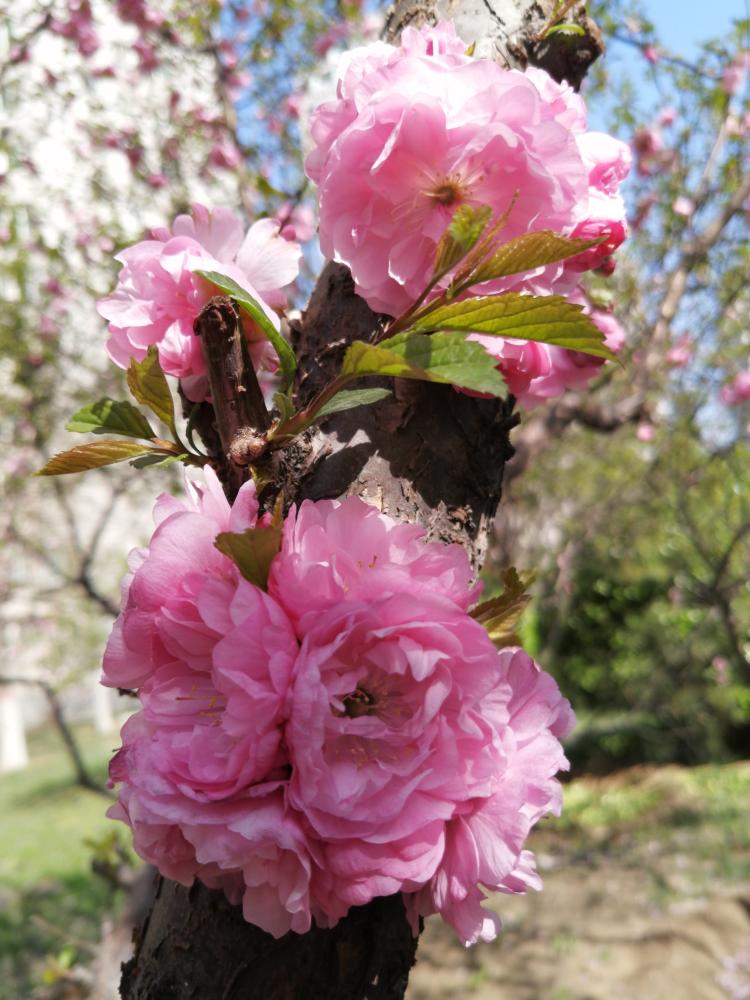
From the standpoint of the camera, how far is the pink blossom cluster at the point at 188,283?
2.32 feet

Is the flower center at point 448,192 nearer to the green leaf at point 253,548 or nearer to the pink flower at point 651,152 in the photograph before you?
the green leaf at point 253,548

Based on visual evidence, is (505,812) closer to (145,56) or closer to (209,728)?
(209,728)

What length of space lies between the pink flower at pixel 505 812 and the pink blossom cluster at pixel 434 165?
296 millimetres

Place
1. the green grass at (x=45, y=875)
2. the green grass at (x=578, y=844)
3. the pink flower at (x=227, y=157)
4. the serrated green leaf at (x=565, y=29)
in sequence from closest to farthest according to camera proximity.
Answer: the serrated green leaf at (x=565, y=29) < the pink flower at (x=227, y=157) < the green grass at (x=45, y=875) < the green grass at (x=578, y=844)

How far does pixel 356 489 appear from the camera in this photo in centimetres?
69

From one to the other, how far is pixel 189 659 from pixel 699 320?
16.6 feet

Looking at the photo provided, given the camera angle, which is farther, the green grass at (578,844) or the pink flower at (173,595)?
the green grass at (578,844)

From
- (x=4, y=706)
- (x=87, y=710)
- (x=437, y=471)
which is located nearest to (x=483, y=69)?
(x=437, y=471)

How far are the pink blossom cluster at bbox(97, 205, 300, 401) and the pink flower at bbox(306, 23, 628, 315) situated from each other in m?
0.08

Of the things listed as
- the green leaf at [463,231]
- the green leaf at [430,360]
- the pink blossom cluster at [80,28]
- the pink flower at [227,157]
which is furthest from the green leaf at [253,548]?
the pink blossom cluster at [80,28]

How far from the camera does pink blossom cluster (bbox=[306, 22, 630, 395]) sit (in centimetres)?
64

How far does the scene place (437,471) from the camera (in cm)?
73

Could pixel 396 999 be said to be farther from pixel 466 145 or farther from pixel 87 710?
pixel 87 710

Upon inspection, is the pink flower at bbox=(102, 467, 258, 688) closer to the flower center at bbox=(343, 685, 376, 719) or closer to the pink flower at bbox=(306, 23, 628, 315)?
the flower center at bbox=(343, 685, 376, 719)
